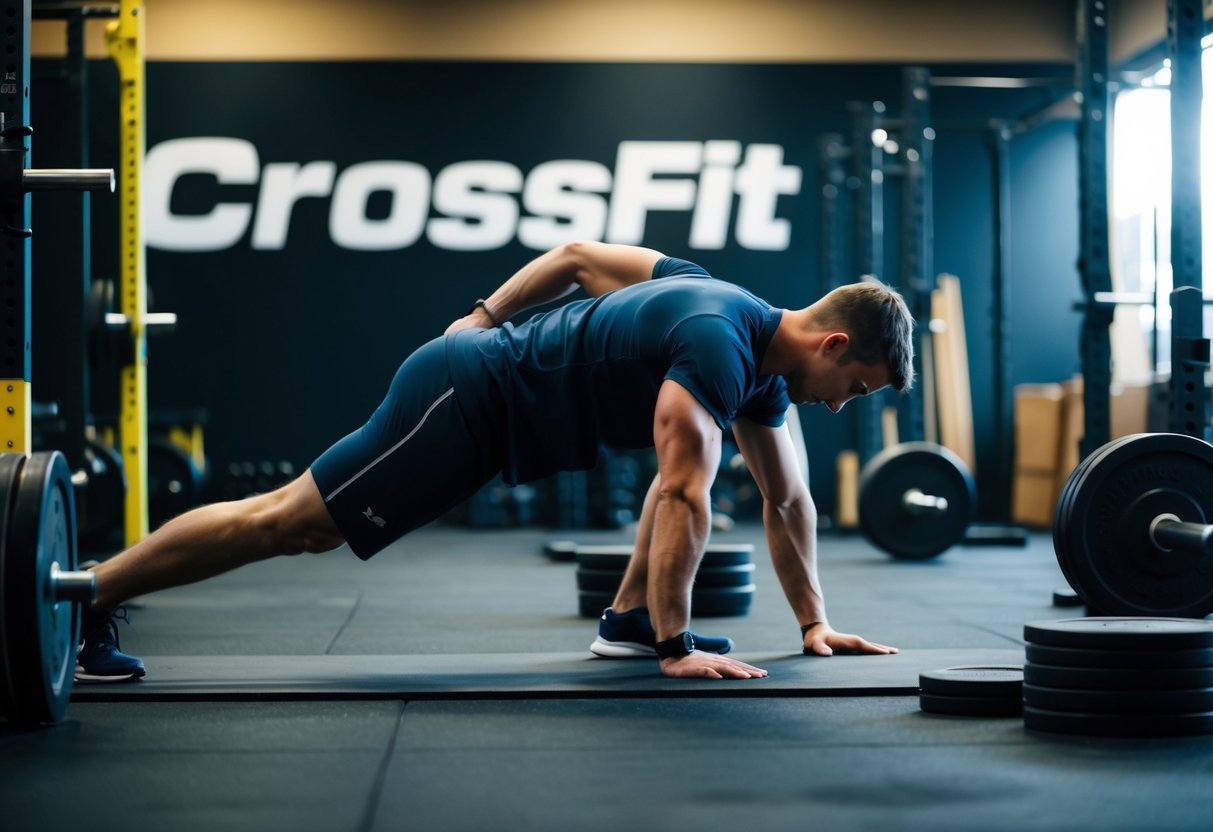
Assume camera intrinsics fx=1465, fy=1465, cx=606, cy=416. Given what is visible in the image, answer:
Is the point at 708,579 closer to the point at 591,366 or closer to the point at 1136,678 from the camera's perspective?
the point at 591,366

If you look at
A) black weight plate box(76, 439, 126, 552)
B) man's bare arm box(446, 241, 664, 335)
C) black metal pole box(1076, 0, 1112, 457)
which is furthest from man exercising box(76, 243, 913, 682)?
black weight plate box(76, 439, 126, 552)

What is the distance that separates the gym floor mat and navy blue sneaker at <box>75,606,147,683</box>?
37 mm

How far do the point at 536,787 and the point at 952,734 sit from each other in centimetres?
70

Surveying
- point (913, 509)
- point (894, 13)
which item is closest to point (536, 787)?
point (913, 509)

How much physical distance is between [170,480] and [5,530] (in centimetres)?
475

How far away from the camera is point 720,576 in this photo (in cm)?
385

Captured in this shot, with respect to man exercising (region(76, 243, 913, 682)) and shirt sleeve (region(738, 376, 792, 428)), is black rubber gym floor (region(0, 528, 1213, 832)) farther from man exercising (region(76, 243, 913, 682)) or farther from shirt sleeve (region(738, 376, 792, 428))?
shirt sleeve (region(738, 376, 792, 428))

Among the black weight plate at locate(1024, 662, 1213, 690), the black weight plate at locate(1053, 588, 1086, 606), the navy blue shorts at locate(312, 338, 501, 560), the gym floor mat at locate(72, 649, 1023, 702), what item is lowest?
the black weight plate at locate(1053, 588, 1086, 606)

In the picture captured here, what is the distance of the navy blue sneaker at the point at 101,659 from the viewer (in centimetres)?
264

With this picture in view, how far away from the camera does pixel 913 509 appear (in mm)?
5977

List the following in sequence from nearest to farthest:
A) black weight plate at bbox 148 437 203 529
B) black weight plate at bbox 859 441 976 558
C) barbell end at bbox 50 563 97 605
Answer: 1. barbell end at bbox 50 563 97 605
2. black weight plate at bbox 859 441 976 558
3. black weight plate at bbox 148 437 203 529

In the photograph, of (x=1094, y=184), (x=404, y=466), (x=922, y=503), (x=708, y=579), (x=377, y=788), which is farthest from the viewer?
(x=922, y=503)

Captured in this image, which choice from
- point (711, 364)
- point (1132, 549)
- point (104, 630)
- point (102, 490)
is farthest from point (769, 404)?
point (102, 490)

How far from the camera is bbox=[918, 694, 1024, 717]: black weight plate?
2.33 metres
